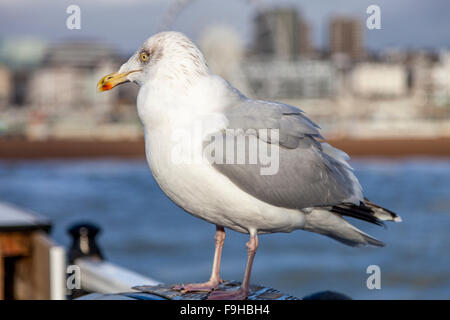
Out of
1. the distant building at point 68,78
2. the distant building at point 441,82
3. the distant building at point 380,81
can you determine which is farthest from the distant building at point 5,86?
the distant building at point 441,82

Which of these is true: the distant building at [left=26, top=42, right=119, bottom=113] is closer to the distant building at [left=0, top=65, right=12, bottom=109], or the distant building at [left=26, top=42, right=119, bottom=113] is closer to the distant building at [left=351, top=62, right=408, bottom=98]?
the distant building at [left=0, top=65, right=12, bottom=109]

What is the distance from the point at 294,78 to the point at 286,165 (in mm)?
73268

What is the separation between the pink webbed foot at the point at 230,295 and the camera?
1.77 meters

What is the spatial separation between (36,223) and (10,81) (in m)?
83.6

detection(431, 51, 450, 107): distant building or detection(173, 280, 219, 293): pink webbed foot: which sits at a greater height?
detection(431, 51, 450, 107): distant building

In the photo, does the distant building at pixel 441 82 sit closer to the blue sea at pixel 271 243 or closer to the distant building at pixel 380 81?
the distant building at pixel 380 81

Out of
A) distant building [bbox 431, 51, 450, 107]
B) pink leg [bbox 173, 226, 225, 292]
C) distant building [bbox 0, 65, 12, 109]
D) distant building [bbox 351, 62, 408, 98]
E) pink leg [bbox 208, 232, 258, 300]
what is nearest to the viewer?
pink leg [bbox 208, 232, 258, 300]

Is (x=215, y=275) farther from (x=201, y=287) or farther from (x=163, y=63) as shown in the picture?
(x=163, y=63)

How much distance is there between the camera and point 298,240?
12.7 meters

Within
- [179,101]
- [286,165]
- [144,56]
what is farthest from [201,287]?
[144,56]

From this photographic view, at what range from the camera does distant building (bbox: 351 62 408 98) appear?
3076 inches

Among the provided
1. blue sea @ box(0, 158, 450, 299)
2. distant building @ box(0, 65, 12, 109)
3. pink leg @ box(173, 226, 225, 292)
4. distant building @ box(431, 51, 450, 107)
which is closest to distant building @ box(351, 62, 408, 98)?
distant building @ box(431, 51, 450, 107)

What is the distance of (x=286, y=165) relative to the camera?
178 cm

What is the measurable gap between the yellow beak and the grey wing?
28 centimetres
